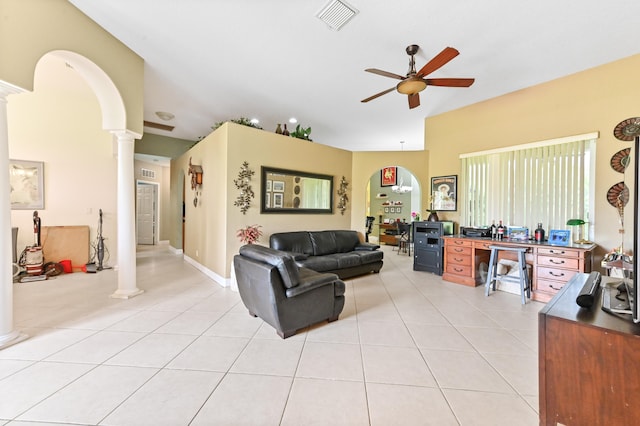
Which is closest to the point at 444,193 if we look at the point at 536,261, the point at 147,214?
→ the point at 536,261

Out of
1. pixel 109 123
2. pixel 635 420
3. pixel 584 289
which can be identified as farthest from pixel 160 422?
pixel 109 123

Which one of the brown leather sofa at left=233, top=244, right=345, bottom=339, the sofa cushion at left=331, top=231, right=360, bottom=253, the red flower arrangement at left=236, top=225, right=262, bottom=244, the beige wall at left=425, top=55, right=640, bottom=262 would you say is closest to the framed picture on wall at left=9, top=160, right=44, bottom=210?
the red flower arrangement at left=236, top=225, right=262, bottom=244

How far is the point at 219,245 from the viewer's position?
14.5ft

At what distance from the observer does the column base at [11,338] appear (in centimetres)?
222

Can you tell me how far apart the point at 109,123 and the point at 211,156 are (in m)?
1.57

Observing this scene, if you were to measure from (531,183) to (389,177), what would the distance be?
719 centimetres

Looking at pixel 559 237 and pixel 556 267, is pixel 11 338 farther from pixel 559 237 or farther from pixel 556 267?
pixel 559 237

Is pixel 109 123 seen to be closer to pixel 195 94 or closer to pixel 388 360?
pixel 195 94

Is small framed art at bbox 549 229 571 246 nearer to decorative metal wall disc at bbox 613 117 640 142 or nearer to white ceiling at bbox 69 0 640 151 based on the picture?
decorative metal wall disc at bbox 613 117 640 142

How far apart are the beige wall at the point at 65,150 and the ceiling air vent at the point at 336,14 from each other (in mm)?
4183

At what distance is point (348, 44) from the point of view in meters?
3.23

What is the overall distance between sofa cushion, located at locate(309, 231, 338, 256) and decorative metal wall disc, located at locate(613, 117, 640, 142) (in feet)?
14.4

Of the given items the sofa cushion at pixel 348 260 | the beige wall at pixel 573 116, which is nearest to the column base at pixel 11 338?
the sofa cushion at pixel 348 260

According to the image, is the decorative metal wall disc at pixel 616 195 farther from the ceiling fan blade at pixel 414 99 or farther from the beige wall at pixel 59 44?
the beige wall at pixel 59 44
